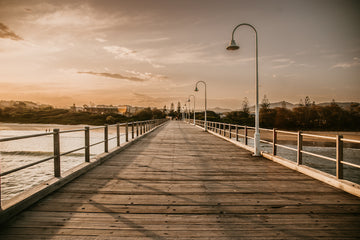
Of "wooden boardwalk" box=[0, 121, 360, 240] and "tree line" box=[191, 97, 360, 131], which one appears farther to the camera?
"tree line" box=[191, 97, 360, 131]

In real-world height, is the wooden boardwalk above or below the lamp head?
below

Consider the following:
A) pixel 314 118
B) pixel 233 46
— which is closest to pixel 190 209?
pixel 233 46

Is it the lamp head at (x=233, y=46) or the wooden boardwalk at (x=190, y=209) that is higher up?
the lamp head at (x=233, y=46)

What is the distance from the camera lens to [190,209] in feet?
12.6

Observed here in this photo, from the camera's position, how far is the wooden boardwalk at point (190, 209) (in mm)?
3092

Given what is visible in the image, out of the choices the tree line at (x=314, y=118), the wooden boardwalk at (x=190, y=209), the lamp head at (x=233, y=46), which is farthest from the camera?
the tree line at (x=314, y=118)

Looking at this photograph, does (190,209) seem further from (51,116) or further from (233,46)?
(51,116)

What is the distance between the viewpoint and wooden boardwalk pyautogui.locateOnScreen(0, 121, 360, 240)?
3.09 metres

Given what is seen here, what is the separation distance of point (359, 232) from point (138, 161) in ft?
20.3

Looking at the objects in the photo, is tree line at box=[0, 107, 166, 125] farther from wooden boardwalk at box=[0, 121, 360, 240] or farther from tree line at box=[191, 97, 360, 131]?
wooden boardwalk at box=[0, 121, 360, 240]

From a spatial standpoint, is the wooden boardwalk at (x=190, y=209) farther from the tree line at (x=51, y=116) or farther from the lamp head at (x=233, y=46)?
the tree line at (x=51, y=116)

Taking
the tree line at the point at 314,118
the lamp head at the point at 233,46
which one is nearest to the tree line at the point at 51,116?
the tree line at the point at 314,118

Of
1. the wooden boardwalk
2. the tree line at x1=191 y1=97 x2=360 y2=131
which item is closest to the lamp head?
the wooden boardwalk

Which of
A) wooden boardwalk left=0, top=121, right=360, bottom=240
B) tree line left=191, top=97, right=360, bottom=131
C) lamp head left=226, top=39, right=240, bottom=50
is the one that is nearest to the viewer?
wooden boardwalk left=0, top=121, right=360, bottom=240
